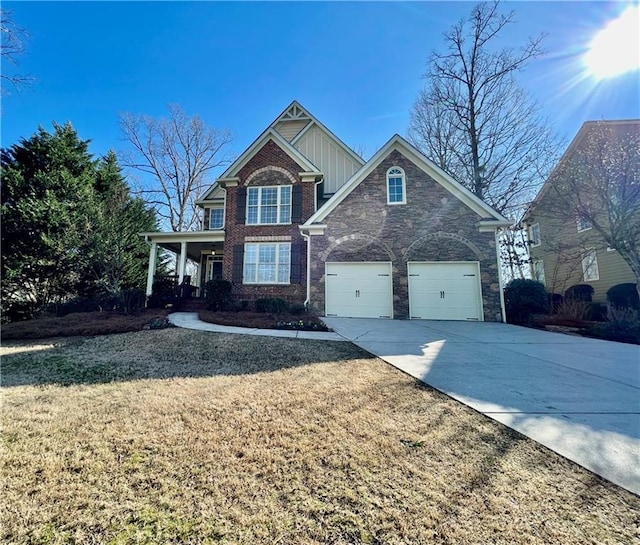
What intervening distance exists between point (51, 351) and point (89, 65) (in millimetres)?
12103

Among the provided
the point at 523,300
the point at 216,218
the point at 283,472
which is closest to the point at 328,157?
the point at 216,218

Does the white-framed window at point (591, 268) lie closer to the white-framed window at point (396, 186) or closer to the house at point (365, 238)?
the house at point (365, 238)

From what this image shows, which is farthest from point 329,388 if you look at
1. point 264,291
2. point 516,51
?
point 516,51

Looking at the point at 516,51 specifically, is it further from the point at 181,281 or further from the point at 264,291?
the point at 181,281

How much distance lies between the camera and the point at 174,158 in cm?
2412

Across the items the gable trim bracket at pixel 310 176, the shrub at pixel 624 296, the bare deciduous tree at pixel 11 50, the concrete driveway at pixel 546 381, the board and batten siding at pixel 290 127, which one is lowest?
the concrete driveway at pixel 546 381

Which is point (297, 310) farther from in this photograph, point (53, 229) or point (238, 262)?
point (53, 229)

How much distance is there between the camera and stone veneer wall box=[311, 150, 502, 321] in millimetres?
11047

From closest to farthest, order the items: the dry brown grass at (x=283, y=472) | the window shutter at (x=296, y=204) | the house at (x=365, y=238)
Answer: the dry brown grass at (x=283, y=472), the house at (x=365, y=238), the window shutter at (x=296, y=204)

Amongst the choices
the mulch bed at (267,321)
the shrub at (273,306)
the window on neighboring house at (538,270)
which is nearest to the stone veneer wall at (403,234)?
the shrub at (273,306)

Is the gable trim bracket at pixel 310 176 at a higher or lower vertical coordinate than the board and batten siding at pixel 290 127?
lower

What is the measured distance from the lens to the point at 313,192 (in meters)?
13.5

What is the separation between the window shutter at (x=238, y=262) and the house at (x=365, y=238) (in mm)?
45

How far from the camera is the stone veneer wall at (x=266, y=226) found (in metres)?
12.8
